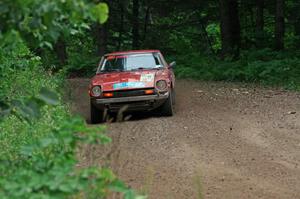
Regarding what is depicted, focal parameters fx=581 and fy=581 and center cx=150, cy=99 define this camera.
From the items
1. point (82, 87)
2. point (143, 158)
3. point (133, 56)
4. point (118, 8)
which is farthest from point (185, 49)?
point (143, 158)

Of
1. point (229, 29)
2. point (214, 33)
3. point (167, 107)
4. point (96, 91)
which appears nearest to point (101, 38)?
point (229, 29)

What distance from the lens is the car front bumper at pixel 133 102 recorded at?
41.1 ft

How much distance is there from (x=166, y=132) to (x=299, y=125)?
9.11 feet

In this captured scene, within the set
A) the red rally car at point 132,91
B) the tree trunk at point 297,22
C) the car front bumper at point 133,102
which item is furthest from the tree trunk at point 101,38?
the car front bumper at point 133,102

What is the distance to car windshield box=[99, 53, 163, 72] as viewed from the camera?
531 inches

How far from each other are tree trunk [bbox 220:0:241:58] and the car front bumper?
11273 mm

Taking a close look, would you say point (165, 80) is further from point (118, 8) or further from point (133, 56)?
point (118, 8)

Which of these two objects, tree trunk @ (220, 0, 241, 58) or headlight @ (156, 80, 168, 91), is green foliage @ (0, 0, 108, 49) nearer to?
headlight @ (156, 80, 168, 91)

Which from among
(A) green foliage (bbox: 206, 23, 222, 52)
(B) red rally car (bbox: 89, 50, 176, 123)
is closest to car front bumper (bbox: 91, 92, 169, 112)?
(B) red rally car (bbox: 89, 50, 176, 123)

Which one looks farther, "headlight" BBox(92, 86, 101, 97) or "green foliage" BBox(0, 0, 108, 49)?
"headlight" BBox(92, 86, 101, 97)

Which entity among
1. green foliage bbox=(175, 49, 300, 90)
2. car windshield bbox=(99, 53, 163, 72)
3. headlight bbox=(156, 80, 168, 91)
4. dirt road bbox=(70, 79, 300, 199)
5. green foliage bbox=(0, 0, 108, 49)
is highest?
green foliage bbox=(0, 0, 108, 49)

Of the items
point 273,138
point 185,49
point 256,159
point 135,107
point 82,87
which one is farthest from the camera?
point 185,49

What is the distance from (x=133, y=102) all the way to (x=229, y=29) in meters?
13.1

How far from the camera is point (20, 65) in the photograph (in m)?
12.3
